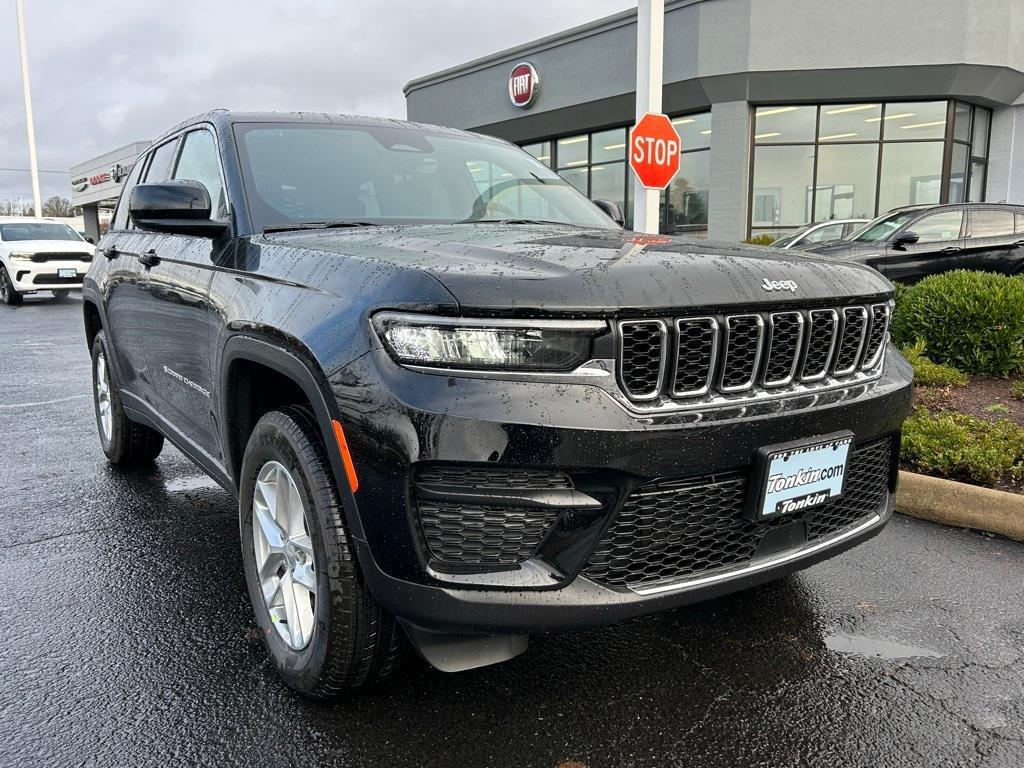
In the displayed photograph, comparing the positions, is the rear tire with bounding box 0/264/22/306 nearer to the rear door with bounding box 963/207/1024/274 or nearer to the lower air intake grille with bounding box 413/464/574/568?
the rear door with bounding box 963/207/1024/274

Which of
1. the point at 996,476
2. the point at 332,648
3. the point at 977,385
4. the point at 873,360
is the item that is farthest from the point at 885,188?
the point at 332,648

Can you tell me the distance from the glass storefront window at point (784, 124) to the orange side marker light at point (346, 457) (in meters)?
19.7

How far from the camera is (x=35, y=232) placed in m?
18.6

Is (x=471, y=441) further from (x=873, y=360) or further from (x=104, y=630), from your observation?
(x=104, y=630)

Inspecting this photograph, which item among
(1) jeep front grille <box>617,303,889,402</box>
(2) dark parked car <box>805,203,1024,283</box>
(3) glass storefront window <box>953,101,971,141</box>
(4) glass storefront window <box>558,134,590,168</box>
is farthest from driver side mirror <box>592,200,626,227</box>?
(4) glass storefront window <box>558,134,590,168</box>

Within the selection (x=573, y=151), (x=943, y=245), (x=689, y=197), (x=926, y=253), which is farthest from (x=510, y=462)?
(x=573, y=151)

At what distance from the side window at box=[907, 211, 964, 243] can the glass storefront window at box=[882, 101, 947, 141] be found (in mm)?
9715

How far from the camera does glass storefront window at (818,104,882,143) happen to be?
19531 millimetres

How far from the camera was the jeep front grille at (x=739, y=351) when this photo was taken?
2035 millimetres

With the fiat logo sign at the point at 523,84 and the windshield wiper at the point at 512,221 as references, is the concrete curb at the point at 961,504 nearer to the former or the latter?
the windshield wiper at the point at 512,221

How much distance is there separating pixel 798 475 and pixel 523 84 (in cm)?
2204

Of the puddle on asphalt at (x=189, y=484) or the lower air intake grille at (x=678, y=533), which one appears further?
the puddle on asphalt at (x=189, y=484)

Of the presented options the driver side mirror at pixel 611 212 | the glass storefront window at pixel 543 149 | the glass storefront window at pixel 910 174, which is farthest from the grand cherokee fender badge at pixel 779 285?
the glass storefront window at pixel 543 149

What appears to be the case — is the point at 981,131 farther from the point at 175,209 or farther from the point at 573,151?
the point at 175,209
